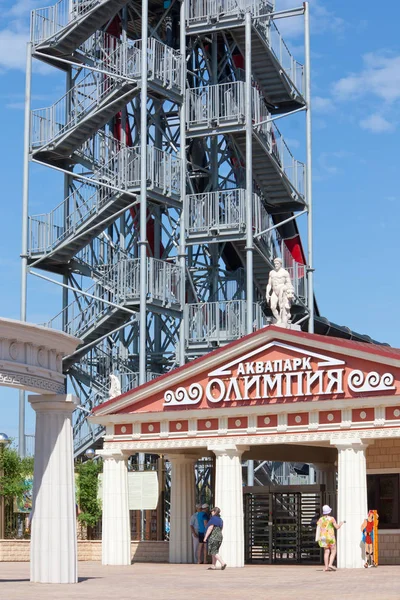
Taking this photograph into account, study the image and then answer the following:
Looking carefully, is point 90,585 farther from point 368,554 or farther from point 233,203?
point 233,203

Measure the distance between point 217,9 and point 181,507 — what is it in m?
23.4

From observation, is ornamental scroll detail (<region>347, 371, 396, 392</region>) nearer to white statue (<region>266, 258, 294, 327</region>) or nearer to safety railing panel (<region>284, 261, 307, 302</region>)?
white statue (<region>266, 258, 294, 327</region>)

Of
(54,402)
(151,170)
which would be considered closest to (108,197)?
(151,170)

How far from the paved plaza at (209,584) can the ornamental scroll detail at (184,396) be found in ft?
15.6

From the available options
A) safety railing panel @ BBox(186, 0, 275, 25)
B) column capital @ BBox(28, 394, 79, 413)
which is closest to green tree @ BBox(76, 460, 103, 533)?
safety railing panel @ BBox(186, 0, 275, 25)

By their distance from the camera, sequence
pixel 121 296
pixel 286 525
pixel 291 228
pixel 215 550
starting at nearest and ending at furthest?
1. pixel 215 550
2. pixel 286 525
3. pixel 121 296
4. pixel 291 228

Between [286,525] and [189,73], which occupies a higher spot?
[189,73]

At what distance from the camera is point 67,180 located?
55.0 m

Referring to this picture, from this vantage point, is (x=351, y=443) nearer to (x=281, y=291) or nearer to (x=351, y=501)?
(x=351, y=501)

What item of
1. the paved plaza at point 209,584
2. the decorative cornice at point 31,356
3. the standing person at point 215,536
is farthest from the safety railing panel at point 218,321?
the decorative cornice at point 31,356

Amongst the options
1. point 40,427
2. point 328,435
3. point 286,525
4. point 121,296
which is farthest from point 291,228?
point 40,427

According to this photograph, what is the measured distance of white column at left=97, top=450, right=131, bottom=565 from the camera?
127 feet

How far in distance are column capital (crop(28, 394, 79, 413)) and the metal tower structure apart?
22.8 meters

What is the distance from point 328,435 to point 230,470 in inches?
135
